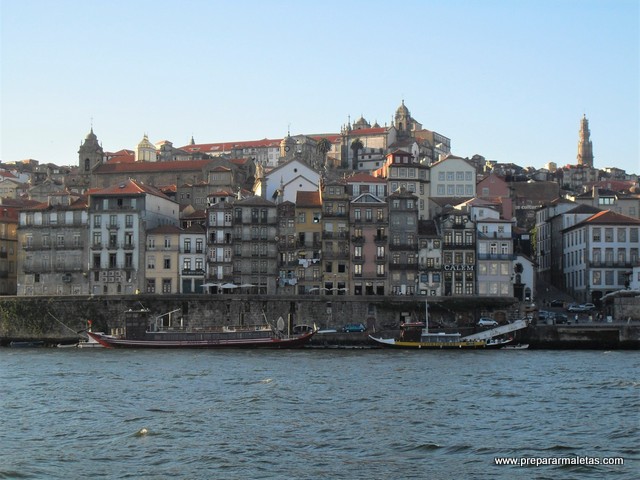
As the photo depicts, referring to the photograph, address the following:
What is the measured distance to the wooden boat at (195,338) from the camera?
287 feet

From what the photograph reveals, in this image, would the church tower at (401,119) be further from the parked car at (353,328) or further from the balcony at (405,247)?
the parked car at (353,328)

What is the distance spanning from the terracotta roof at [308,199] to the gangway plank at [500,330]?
23.3m

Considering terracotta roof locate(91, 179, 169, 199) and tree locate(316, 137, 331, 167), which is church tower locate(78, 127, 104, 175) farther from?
terracotta roof locate(91, 179, 169, 199)

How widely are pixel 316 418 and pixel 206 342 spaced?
4452cm

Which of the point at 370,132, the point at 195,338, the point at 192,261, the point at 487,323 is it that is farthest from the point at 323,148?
the point at 195,338

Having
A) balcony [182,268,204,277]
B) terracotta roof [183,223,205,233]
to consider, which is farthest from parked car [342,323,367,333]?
terracotta roof [183,223,205,233]

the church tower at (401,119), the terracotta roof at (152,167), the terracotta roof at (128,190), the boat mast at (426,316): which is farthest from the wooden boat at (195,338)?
the church tower at (401,119)

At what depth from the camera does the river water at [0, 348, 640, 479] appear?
1393 inches

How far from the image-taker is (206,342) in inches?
3489

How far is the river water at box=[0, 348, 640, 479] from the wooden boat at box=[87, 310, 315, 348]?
14911 millimetres

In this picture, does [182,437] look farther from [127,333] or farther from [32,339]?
[32,339]

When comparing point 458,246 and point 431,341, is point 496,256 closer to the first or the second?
point 458,246

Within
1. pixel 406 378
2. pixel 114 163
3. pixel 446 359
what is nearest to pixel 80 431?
pixel 406 378

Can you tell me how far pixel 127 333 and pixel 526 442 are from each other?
55.8 meters
